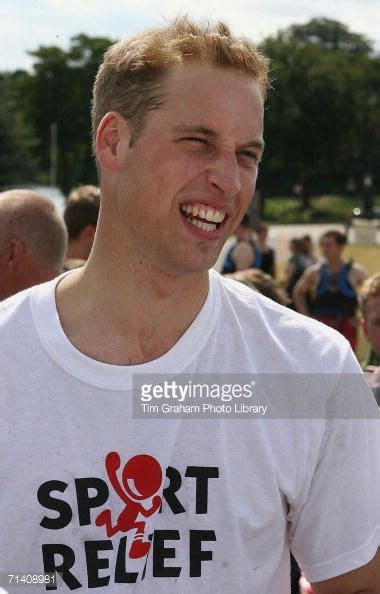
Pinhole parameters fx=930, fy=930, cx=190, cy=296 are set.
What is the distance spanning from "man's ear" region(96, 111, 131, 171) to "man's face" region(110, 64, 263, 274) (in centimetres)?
5

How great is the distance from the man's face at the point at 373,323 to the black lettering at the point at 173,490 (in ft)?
9.85

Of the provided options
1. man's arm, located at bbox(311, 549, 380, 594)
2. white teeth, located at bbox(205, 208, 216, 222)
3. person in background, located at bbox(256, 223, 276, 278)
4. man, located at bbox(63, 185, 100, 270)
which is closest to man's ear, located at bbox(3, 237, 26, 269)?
man, located at bbox(63, 185, 100, 270)

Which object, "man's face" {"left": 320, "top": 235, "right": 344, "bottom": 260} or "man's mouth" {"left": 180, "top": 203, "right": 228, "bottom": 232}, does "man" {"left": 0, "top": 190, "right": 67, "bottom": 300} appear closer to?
"man's mouth" {"left": 180, "top": 203, "right": 228, "bottom": 232}

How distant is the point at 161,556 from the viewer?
70.5 inches

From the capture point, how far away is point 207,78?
1.83 meters

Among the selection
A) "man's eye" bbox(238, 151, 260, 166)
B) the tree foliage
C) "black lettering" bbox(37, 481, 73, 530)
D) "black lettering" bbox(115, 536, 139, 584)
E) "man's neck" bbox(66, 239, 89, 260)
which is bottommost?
"black lettering" bbox(115, 536, 139, 584)

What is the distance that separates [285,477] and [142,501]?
28 centimetres

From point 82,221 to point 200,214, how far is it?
11.5 feet

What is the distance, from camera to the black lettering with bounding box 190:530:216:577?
1801 mm

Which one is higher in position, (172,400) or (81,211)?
Answer: (81,211)

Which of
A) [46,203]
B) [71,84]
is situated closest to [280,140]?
[71,84]

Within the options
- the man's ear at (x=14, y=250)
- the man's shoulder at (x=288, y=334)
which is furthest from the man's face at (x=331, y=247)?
the man's shoulder at (x=288, y=334)

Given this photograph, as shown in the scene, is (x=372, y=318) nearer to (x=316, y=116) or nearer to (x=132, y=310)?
(x=132, y=310)

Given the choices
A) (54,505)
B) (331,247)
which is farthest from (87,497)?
(331,247)
